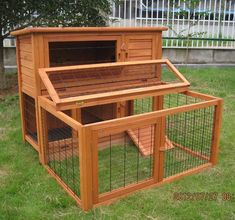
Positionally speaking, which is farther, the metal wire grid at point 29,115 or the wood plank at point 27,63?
the metal wire grid at point 29,115

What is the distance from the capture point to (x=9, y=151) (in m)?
3.64

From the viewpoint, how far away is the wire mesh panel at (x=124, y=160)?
2977 millimetres

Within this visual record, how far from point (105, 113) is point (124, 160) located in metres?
1.21

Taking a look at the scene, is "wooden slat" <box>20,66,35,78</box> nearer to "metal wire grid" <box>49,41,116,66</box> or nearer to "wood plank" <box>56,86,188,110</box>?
"metal wire grid" <box>49,41,116,66</box>

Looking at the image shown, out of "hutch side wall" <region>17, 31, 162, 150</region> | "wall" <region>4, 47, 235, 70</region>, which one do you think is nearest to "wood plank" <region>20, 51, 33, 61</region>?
"hutch side wall" <region>17, 31, 162, 150</region>

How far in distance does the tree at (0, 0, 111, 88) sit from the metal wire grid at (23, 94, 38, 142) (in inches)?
71.9

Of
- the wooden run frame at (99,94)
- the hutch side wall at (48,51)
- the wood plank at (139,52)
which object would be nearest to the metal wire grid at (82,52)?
the hutch side wall at (48,51)

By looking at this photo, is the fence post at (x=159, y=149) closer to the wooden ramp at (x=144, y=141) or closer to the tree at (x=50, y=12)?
the wooden ramp at (x=144, y=141)

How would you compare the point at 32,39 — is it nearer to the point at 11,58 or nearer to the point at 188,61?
the point at 11,58

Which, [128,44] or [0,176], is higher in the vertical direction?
[128,44]

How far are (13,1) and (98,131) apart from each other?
3.41 m

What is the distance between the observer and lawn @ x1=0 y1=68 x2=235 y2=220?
99.3 inches

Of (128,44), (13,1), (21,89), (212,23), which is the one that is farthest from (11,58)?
(212,23)

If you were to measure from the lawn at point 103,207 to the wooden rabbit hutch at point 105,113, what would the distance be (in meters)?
0.09
